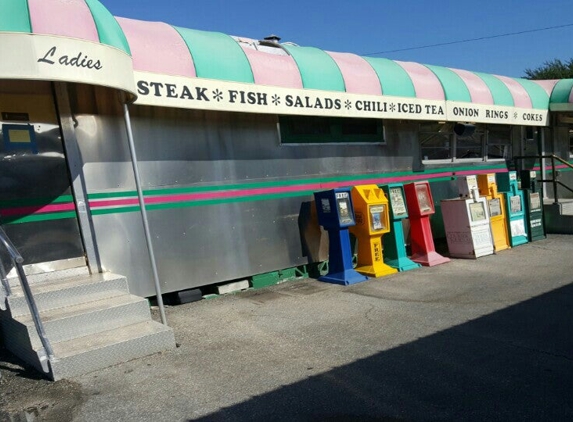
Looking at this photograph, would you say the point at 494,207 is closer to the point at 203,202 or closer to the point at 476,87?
the point at 476,87

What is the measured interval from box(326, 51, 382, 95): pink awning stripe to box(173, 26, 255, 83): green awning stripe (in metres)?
1.97

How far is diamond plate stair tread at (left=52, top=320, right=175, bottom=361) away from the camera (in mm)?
4695

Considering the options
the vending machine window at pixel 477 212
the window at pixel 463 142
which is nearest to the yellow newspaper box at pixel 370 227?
the vending machine window at pixel 477 212

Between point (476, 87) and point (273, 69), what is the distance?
5.43m

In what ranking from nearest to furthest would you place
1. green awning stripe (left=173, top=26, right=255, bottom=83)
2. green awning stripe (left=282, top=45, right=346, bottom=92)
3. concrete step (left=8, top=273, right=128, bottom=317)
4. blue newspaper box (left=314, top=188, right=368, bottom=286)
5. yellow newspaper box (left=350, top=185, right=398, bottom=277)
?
concrete step (left=8, top=273, right=128, bottom=317) → green awning stripe (left=173, top=26, right=255, bottom=83) → blue newspaper box (left=314, top=188, right=368, bottom=286) → green awning stripe (left=282, top=45, right=346, bottom=92) → yellow newspaper box (left=350, top=185, right=398, bottom=277)

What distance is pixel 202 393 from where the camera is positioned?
4.14 m

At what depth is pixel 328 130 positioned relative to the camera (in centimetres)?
899

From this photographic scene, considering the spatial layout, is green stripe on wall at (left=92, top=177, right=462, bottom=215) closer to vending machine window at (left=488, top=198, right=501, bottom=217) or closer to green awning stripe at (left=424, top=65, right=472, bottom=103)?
vending machine window at (left=488, top=198, right=501, bottom=217)

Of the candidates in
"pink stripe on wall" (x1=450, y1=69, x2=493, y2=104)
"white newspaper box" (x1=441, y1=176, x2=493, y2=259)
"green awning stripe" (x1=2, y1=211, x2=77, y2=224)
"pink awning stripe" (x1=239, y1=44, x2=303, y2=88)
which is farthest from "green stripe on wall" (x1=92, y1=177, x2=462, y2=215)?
"pink stripe on wall" (x1=450, y1=69, x2=493, y2=104)

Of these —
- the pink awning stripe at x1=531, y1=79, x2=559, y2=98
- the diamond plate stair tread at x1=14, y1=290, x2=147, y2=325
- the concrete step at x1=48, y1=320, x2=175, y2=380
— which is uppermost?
the pink awning stripe at x1=531, y1=79, x2=559, y2=98

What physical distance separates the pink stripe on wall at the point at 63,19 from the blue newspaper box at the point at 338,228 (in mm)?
4221

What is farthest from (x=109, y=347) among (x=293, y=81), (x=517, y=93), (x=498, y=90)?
(x=517, y=93)

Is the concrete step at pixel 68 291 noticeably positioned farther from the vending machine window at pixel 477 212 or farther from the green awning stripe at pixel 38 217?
the vending machine window at pixel 477 212

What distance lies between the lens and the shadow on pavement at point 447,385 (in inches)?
143
